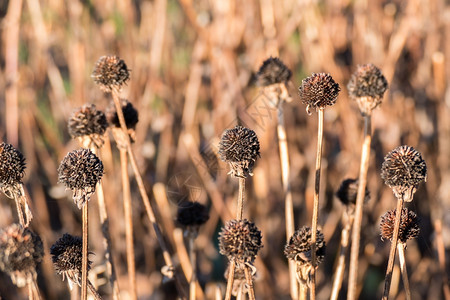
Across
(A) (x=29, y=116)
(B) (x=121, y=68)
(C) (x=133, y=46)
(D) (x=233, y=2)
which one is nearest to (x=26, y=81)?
(A) (x=29, y=116)

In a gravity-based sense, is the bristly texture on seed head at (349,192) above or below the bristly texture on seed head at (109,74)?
below

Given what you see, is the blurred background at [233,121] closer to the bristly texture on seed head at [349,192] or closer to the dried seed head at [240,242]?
the bristly texture on seed head at [349,192]

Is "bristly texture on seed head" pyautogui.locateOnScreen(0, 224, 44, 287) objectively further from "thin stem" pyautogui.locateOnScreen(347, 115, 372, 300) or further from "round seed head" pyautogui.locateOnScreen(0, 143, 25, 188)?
"thin stem" pyautogui.locateOnScreen(347, 115, 372, 300)

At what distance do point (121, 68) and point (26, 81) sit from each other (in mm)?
1373

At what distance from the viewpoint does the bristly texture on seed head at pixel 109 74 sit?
3.48 ft

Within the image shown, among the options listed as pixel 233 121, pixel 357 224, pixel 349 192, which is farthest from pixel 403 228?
pixel 233 121

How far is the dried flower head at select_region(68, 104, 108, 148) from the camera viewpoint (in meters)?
1.09

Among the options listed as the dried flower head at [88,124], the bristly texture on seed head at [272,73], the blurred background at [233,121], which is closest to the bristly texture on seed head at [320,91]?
the bristly texture on seed head at [272,73]

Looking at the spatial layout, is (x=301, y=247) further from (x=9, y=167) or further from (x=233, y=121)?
(x=233, y=121)

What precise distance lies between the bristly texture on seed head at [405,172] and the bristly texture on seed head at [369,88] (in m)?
0.16

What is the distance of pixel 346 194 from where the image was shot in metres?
1.17

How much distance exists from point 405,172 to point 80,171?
551 mm

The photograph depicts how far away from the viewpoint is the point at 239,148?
910 millimetres

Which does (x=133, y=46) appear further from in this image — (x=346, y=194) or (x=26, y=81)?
(x=346, y=194)
